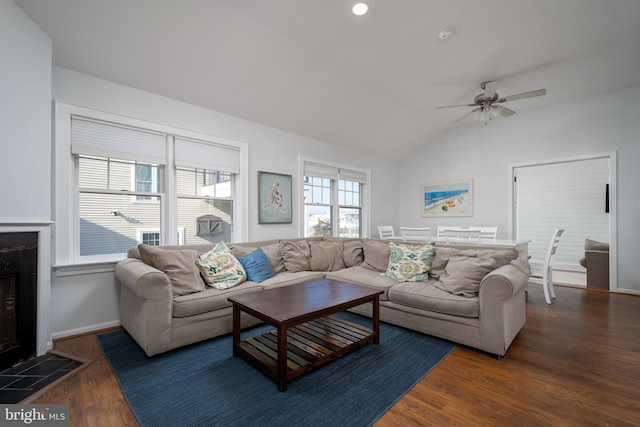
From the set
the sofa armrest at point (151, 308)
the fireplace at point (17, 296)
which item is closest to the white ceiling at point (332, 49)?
the fireplace at point (17, 296)

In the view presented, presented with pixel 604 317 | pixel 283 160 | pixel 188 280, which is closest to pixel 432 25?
pixel 283 160

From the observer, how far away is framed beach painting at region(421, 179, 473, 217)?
18.5ft

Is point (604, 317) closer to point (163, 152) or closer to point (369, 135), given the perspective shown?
point (369, 135)

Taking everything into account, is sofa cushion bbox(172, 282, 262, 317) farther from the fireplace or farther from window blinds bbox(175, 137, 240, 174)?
window blinds bbox(175, 137, 240, 174)

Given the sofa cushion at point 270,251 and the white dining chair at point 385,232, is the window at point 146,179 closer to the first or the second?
the sofa cushion at point 270,251

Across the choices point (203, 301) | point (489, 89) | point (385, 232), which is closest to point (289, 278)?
point (203, 301)

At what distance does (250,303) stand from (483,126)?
5.54 metres

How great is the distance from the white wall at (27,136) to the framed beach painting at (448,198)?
6.08m

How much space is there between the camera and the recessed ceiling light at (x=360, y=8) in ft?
8.31

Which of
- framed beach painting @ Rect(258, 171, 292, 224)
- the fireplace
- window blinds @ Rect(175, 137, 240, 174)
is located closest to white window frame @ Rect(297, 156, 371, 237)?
framed beach painting @ Rect(258, 171, 292, 224)

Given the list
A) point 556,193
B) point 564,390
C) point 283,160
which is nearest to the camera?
point 564,390

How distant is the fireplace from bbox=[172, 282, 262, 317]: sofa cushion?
3.53 ft

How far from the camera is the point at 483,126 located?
5.43 meters

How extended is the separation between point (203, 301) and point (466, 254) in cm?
260
